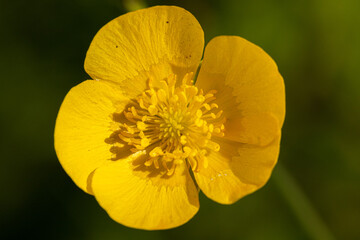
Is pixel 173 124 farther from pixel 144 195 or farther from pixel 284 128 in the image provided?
pixel 284 128

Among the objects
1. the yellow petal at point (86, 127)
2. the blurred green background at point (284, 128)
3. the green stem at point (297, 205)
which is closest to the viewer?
the yellow petal at point (86, 127)

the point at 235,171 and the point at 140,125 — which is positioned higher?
the point at 140,125

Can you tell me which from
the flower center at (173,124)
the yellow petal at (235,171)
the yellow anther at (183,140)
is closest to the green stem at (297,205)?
the yellow petal at (235,171)

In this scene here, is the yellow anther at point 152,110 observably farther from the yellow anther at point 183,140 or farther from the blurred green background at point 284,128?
the blurred green background at point 284,128

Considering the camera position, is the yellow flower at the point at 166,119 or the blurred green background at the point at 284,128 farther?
the blurred green background at the point at 284,128

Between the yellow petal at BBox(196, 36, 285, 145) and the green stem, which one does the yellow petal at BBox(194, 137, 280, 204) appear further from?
the green stem

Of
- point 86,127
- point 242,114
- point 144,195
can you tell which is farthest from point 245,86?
point 86,127

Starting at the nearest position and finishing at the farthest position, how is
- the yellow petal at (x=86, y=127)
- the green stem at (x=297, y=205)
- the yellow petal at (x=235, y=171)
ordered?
the yellow petal at (x=235, y=171) → the yellow petal at (x=86, y=127) → the green stem at (x=297, y=205)
